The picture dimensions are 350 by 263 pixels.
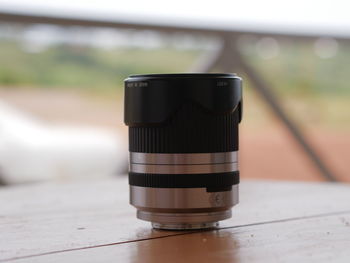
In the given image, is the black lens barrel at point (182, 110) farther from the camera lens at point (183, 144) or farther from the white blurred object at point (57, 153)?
the white blurred object at point (57, 153)

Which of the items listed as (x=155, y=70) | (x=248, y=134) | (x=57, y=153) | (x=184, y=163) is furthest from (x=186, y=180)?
(x=248, y=134)

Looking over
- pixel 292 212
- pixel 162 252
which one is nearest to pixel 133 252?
pixel 162 252

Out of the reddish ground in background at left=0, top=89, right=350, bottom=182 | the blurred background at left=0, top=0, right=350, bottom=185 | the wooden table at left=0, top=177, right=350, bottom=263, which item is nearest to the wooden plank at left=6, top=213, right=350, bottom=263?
the wooden table at left=0, top=177, right=350, bottom=263

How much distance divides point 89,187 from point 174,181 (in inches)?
16.7

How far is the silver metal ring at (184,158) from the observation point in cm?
62

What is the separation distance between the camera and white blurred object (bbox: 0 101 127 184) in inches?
71.8

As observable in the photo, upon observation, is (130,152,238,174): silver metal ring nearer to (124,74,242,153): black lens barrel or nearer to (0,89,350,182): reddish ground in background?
(124,74,242,153): black lens barrel

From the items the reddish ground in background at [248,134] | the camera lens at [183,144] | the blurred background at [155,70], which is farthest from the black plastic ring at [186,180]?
the reddish ground in background at [248,134]

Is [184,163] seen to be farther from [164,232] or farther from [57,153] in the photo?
[57,153]

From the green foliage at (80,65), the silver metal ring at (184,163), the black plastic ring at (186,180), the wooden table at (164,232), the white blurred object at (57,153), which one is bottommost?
the white blurred object at (57,153)

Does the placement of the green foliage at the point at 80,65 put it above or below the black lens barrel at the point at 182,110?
above

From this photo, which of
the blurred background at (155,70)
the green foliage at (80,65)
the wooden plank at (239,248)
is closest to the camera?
the wooden plank at (239,248)

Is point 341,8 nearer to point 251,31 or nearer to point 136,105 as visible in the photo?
point 251,31

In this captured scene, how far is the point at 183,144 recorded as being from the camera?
0.62 meters
